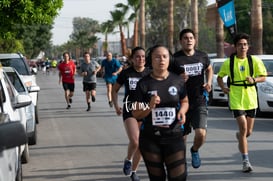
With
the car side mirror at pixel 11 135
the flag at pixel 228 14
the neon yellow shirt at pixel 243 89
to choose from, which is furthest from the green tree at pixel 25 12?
the car side mirror at pixel 11 135

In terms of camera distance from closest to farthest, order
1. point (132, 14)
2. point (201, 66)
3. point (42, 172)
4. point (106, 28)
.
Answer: point (201, 66) → point (42, 172) → point (132, 14) → point (106, 28)

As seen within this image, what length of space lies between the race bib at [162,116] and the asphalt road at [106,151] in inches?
94.2

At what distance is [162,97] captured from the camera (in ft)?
17.1

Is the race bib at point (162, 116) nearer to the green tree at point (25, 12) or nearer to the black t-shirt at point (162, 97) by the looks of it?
the black t-shirt at point (162, 97)

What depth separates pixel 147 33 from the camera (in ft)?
262

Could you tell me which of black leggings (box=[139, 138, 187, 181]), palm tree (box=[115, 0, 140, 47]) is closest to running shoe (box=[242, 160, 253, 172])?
black leggings (box=[139, 138, 187, 181])

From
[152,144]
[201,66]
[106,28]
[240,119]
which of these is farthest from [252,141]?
[106,28]

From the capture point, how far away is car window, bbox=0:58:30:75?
15.4m

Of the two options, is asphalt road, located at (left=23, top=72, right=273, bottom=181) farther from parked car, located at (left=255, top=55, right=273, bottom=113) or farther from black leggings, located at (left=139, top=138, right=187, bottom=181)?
black leggings, located at (left=139, top=138, right=187, bottom=181)

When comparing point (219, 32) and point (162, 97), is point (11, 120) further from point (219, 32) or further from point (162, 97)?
point (219, 32)

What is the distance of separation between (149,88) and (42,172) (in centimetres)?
352

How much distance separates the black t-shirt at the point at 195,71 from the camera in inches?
288

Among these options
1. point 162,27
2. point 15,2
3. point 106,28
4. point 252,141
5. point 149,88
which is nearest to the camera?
point 149,88

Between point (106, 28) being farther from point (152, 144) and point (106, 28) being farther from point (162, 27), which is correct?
point (152, 144)
